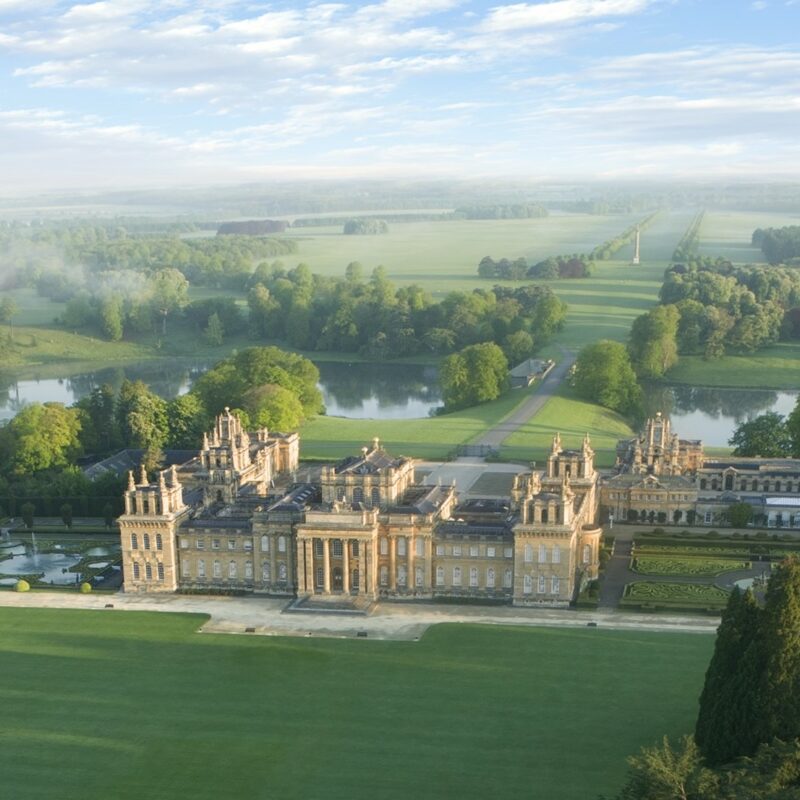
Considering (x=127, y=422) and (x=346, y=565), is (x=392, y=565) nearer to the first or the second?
(x=346, y=565)

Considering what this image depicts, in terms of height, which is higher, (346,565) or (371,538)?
(371,538)

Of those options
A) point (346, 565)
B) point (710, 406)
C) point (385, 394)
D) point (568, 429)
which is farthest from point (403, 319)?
point (346, 565)

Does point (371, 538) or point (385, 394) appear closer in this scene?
point (371, 538)

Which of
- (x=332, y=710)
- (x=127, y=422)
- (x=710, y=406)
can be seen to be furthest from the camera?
(x=710, y=406)

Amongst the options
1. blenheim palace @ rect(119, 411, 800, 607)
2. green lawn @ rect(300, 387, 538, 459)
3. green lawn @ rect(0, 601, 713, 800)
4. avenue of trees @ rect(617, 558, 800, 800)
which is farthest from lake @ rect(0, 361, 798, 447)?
avenue of trees @ rect(617, 558, 800, 800)

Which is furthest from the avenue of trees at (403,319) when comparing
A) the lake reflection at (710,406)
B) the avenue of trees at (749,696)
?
the avenue of trees at (749,696)

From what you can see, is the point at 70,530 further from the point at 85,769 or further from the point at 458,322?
the point at 458,322

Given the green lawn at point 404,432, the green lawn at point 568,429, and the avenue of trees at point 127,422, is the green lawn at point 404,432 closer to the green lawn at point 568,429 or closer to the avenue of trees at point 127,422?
the avenue of trees at point 127,422
